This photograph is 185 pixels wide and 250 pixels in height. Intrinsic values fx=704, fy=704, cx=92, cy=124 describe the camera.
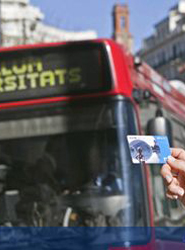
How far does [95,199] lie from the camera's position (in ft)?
14.9

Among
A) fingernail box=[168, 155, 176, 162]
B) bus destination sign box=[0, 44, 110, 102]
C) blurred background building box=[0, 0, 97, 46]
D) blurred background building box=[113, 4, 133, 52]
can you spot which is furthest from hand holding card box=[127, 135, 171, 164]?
blurred background building box=[113, 4, 133, 52]

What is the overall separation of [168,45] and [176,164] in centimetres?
7841

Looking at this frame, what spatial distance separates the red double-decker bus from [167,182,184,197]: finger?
2363 mm

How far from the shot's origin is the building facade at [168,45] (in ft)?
247

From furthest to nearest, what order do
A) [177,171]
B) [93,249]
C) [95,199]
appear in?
[95,199] → [93,249] → [177,171]

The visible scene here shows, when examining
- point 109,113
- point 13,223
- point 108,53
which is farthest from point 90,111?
point 13,223

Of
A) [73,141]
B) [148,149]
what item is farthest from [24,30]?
[148,149]

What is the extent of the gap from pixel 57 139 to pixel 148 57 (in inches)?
3197

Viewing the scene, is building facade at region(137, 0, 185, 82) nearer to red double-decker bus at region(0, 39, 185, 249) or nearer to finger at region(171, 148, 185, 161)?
red double-decker bus at region(0, 39, 185, 249)

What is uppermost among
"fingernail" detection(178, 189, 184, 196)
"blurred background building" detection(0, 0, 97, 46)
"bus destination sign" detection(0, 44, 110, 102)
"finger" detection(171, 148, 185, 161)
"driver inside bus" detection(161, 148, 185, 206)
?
"blurred background building" detection(0, 0, 97, 46)

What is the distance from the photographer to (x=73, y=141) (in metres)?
4.73

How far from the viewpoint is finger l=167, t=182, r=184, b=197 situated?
1999 millimetres

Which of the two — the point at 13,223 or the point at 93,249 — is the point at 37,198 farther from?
the point at 93,249

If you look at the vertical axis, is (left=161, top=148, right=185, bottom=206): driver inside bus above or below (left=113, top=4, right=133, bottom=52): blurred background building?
below
